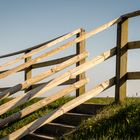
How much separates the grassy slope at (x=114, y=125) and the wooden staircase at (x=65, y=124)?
56 cm

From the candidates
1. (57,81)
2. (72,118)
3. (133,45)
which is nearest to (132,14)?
(133,45)

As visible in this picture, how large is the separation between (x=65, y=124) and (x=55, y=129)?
390mm

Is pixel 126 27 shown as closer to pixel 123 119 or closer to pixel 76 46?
pixel 76 46

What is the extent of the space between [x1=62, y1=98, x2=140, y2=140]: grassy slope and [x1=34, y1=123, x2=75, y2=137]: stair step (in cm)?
53

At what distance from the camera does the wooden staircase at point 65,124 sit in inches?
295

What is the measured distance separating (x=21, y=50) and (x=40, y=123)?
4.06 meters

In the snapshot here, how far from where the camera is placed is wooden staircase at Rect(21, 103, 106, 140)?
7.50 m

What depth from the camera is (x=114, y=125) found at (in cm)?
619

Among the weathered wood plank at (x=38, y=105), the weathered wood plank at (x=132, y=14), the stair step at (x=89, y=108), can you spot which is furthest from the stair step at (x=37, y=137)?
the weathered wood plank at (x=132, y=14)

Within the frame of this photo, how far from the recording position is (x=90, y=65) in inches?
293

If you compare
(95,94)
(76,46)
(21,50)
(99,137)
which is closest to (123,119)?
(99,137)

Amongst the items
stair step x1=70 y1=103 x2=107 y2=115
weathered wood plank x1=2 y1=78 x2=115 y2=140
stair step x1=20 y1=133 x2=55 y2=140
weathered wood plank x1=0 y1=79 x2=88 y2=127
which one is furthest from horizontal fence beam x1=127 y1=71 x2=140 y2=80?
stair step x1=20 y1=133 x2=55 y2=140

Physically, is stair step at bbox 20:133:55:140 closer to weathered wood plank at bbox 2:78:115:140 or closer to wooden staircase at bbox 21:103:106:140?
wooden staircase at bbox 21:103:106:140

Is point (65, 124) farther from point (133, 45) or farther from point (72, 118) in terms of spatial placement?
point (133, 45)
